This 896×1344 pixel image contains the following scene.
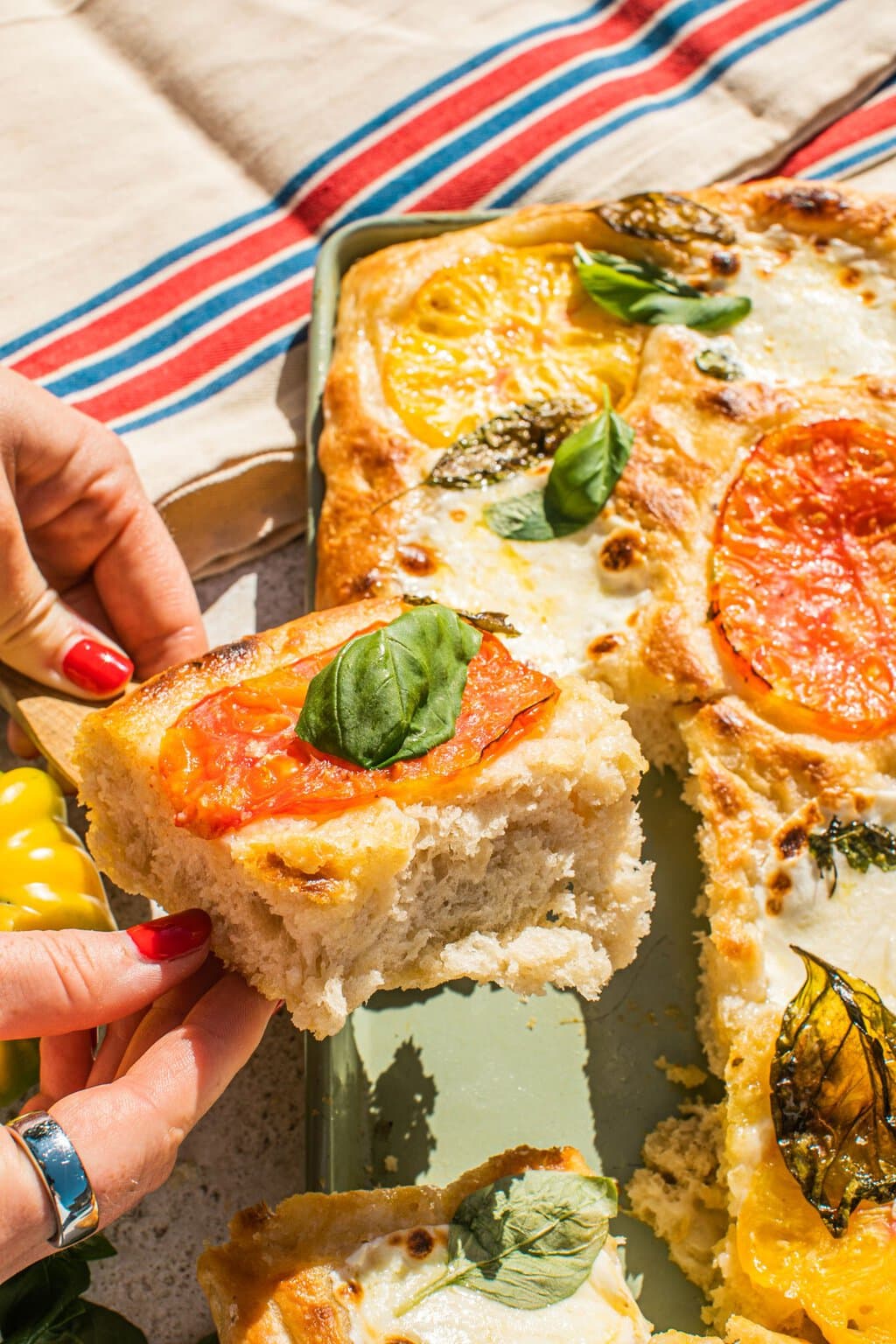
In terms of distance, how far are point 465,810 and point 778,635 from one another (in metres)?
1.34

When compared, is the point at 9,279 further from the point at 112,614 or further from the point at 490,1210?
the point at 490,1210

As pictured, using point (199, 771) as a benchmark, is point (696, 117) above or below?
above

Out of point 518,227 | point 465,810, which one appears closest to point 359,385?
point 518,227

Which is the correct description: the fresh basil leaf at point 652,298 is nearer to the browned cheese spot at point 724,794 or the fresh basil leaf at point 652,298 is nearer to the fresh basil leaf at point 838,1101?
the browned cheese spot at point 724,794

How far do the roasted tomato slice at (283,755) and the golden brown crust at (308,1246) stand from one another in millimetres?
1126

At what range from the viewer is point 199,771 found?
2.99 meters

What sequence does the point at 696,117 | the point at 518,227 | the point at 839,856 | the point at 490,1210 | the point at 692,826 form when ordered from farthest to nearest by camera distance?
the point at 696,117 → the point at 518,227 → the point at 692,826 → the point at 839,856 → the point at 490,1210

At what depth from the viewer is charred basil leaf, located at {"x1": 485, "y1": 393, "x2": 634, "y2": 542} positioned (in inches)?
160

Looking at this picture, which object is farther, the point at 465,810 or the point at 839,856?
the point at 839,856

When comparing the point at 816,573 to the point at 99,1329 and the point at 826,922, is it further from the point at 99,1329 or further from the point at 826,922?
the point at 99,1329

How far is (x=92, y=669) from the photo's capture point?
4.08 meters

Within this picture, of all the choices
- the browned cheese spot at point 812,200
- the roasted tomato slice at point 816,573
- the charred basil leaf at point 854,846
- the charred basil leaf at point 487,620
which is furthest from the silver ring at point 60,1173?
the browned cheese spot at point 812,200

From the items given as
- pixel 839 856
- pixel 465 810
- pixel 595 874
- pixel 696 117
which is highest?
pixel 696 117

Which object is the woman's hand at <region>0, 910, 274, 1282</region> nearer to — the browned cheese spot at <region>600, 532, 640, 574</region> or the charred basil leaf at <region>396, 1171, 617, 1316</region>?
the charred basil leaf at <region>396, 1171, 617, 1316</region>
